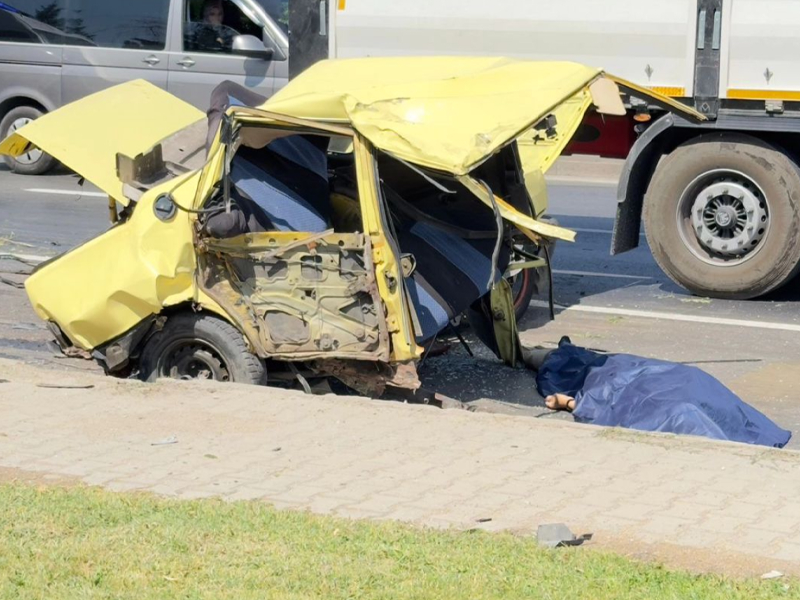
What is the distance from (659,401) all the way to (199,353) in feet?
7.71

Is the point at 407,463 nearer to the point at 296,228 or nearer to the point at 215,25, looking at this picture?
the point at 296,228

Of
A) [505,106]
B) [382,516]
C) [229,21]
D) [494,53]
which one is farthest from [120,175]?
[229,21]

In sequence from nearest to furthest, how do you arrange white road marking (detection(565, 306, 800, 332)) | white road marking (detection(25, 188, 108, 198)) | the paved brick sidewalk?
the paved brick sidewalk
white road marking (detection(565, 306, 800, 332))
white road marking (detection(25, 188, 108, 198))

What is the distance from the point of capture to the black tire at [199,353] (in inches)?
275

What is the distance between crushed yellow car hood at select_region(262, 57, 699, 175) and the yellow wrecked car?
0.01m

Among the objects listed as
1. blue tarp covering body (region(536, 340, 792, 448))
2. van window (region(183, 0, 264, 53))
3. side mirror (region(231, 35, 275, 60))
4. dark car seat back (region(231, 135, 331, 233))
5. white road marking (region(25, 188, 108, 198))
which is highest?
van window (region(183, 0, 264, 53))

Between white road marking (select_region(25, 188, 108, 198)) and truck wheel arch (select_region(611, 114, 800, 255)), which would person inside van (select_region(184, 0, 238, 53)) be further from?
truck wheel arch (select_region(611, 114, 800, 255))

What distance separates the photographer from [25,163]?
16.8 meters

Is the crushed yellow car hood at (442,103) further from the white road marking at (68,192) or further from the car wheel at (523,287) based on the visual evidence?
the white road marking at (68,192)

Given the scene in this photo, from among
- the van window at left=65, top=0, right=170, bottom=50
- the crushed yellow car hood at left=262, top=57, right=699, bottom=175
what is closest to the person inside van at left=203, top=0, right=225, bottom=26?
the van window at left=65, top=0, right=170, bottom=50

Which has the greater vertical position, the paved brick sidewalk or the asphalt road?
the paved brick sidewalk

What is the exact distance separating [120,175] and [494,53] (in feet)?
15.0

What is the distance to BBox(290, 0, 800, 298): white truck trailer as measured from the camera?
10227mm

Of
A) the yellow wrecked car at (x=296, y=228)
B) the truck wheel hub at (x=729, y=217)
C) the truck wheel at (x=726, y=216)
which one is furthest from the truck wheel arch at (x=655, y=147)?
the yellow wrecked car at (x=296, y=228)
